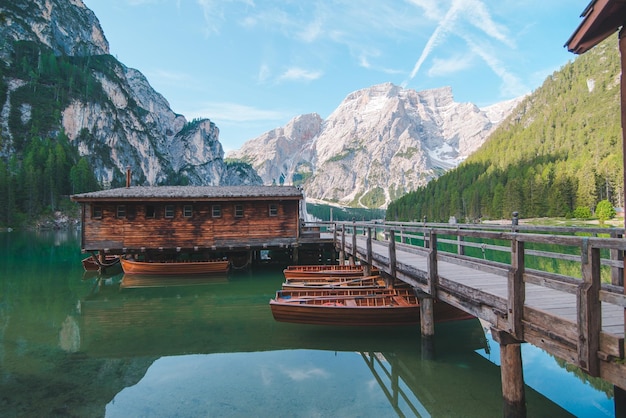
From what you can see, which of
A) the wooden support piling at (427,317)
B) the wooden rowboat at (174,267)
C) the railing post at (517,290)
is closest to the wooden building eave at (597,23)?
the railing post at (517,290)

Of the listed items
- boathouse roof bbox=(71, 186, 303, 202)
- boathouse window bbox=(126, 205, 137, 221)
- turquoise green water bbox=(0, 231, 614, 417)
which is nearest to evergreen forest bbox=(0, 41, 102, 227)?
boathouse roof bbox=(71, 186, 303, 202)

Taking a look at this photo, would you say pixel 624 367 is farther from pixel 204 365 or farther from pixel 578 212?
pixel 578 212

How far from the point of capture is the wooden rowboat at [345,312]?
1284 cm

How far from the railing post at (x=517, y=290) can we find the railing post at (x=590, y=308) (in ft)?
4.40

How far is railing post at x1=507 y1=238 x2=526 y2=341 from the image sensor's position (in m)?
6.46

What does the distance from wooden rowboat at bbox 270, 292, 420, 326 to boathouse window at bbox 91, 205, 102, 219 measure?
20.4 m

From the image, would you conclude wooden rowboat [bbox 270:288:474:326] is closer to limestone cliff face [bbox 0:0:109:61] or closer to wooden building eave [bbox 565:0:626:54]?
wooden building eave [bbox 565:0:626:54]

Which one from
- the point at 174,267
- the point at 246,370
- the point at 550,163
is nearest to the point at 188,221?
the point at 174,267

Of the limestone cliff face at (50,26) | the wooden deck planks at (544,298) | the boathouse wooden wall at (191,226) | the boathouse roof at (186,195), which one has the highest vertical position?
the limestone cliff face at (50,26)

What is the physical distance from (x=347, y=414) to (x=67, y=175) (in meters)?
130

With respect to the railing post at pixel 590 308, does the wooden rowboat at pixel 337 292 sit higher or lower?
lower

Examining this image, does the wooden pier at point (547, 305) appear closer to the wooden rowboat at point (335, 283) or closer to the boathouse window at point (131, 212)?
the wooden rowboat at point (335, 283)

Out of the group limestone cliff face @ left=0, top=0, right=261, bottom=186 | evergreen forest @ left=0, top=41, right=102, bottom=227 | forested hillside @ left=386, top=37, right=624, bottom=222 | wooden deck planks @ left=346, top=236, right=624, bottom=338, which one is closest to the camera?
wooden deck planks @ left=346, top=236, right=624, bottom=338

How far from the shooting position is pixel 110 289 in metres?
23.9
